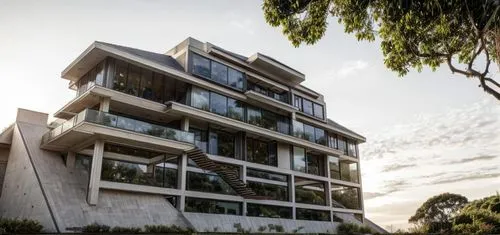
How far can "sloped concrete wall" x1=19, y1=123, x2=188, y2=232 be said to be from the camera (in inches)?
885

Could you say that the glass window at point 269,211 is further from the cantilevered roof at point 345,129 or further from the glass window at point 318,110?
the cantilevered roof at point 345,129

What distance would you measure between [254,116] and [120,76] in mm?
12123

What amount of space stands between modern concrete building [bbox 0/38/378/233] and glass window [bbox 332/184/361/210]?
4.72m

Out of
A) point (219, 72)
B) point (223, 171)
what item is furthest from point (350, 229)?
point (219, 72)

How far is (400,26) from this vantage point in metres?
14.7

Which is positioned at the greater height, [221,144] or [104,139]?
[221,144]

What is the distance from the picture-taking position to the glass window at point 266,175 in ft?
110

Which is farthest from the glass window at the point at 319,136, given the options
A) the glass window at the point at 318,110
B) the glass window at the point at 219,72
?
the glass window at the point at 219,72

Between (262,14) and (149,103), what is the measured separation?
14.4 metres

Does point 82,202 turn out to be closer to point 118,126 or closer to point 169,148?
point 118,126

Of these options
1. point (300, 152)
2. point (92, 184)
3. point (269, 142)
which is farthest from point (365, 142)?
point (92, 184)

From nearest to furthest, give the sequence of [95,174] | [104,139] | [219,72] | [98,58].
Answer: [95,174], [104,139], [98,58], [219,72]

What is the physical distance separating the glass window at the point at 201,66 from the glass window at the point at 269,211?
10.9 m

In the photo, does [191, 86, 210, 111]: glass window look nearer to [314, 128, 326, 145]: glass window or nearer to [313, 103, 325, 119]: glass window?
[314, 128, 326, 145]: glass window
